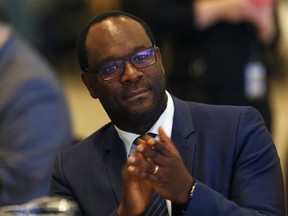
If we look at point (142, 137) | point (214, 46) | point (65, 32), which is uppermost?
point (142, 137)

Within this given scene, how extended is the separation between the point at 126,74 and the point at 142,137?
0.20m

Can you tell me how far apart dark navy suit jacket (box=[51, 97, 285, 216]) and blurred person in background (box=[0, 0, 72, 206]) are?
1247 mm

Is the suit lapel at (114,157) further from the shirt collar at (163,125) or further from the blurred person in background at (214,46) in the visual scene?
the blurred person in background at (214,46)

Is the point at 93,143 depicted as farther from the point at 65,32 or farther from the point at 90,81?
the point at 65,32

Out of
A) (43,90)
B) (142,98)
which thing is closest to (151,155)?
(142,98)

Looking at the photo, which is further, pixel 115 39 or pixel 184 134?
pixel 184 134

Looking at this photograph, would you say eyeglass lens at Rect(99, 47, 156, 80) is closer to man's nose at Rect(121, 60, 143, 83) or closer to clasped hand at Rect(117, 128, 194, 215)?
man's nose at Rect(121, 60, 143, 83)

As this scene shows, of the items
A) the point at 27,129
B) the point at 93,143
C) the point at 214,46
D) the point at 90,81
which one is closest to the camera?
the point at 90,81

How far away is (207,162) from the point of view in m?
2.64

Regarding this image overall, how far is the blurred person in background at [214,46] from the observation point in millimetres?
4766

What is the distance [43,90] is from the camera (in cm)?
411

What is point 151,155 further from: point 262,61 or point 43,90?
point 262,61

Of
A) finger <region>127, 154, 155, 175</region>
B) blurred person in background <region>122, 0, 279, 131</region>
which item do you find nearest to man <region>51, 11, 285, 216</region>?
finger <region>127, 154, 155, 175</region>

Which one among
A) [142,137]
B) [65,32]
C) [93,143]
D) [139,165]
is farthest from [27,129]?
[65,32]
